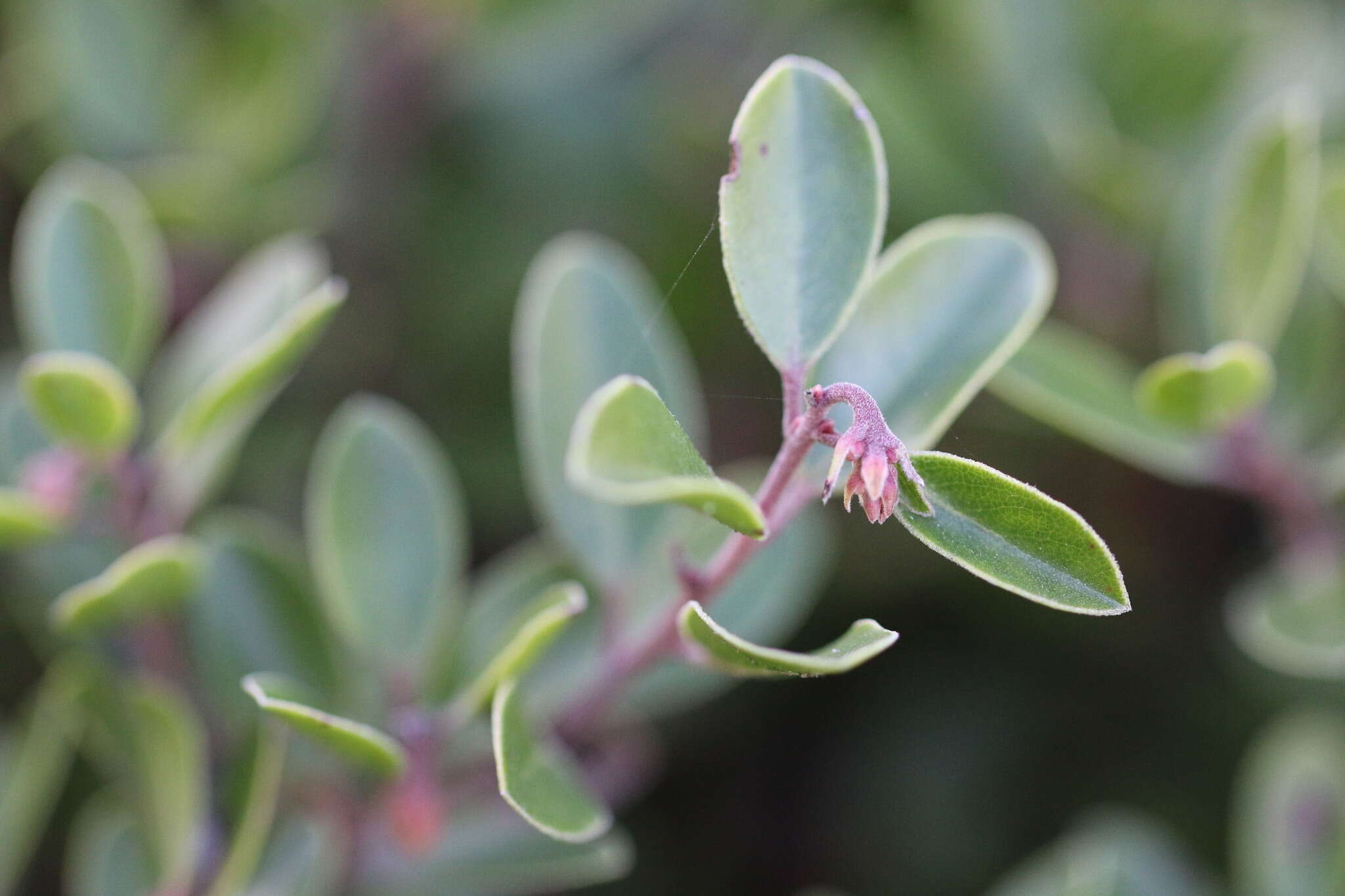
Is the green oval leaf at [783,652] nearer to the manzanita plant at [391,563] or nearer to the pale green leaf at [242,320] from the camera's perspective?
the manzanita plant at [391,563]

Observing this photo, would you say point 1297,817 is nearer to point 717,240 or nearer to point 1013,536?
point 1013,536

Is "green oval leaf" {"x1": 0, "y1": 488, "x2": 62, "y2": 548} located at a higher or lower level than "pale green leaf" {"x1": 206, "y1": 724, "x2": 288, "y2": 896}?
higher

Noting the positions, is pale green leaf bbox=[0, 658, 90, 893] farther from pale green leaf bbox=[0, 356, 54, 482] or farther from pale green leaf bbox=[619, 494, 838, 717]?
pale green leaf bbox=[619, 494, 838, 717]

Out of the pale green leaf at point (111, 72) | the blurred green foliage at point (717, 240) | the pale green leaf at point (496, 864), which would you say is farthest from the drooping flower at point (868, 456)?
the pale green leaf at point (111, 72)

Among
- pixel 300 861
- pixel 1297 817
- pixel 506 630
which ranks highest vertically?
pixel 506 630

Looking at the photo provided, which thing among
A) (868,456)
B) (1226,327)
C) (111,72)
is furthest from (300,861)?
(111,72)

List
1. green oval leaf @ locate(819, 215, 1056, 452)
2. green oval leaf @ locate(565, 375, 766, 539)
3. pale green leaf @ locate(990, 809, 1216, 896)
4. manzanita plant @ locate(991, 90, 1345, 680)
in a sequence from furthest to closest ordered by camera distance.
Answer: pale green leaf @ locate(990, 809, 1216, 896) → manzanita plant @ locate(991, 90, 1345, 680) → green oval leaf @ locate(819, 215, 1056, 452) → green oval leaf @ locate(565, 375, 766, 539)

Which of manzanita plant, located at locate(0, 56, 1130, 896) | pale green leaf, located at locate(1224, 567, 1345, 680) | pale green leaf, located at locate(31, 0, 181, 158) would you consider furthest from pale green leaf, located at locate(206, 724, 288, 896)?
pale green leaf, located at locate(31, 0, 181, 158)
